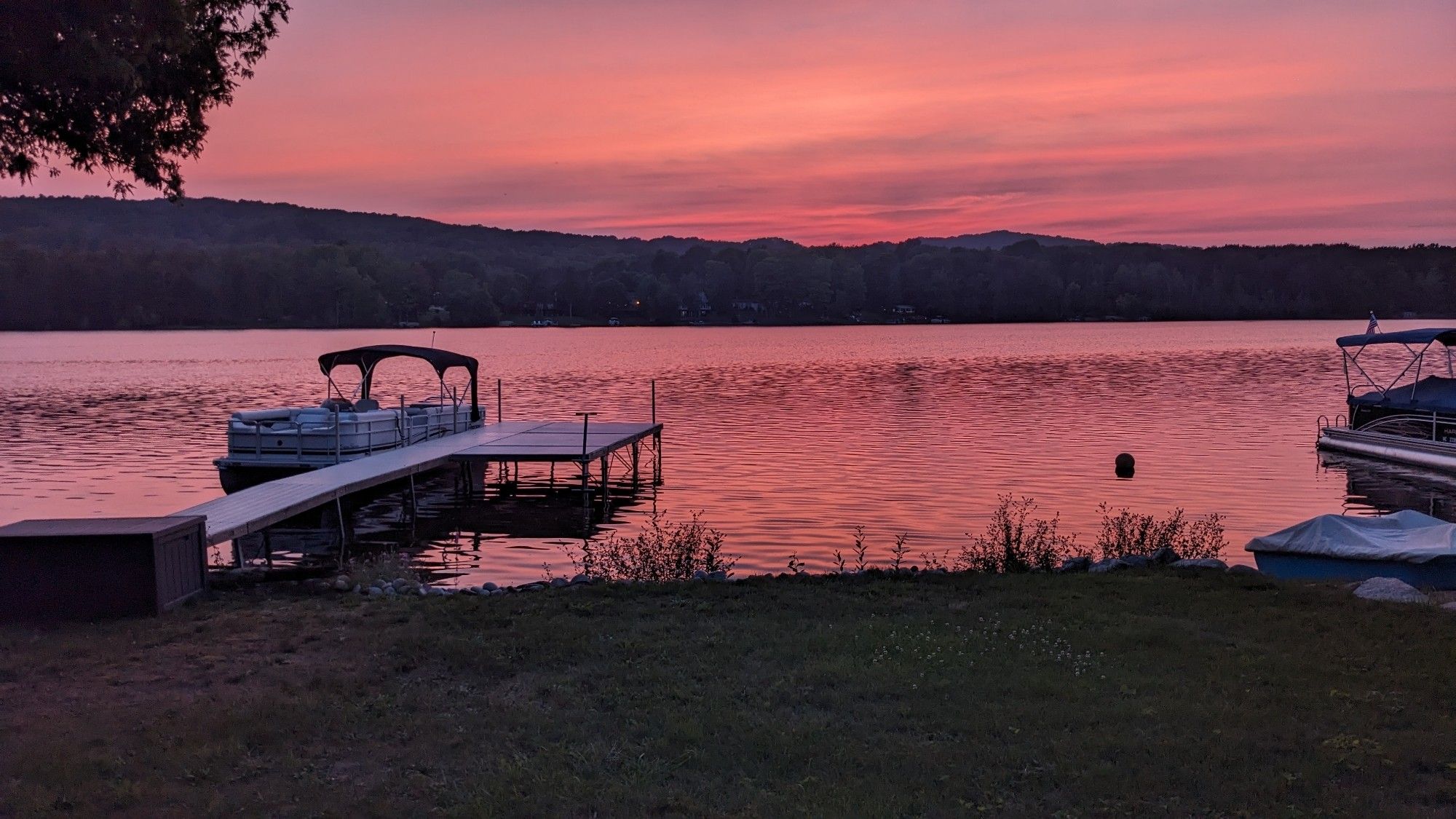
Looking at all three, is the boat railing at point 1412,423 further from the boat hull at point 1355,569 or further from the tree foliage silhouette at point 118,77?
the tree foliage silhouette at point 118,77

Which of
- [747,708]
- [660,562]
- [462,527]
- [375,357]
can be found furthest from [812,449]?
[747,708]

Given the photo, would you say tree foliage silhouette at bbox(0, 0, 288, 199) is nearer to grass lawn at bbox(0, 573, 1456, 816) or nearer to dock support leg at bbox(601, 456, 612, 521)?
grass lawn at bbox(0, 573, 1456, 816)

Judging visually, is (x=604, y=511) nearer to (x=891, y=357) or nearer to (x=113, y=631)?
(x=113, y=631)

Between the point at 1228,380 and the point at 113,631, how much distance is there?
66.8m

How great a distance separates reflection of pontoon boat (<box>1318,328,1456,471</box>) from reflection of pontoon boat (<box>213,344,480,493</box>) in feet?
91.5

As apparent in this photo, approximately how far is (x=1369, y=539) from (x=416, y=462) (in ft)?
65.2

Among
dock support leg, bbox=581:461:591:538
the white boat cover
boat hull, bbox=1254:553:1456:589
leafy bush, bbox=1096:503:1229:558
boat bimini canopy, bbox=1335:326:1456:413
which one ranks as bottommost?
dock support leg, bbox=581:461:591:538

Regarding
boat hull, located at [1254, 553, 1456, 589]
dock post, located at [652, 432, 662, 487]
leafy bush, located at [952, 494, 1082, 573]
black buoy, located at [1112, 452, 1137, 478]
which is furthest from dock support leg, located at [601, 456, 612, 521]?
boat hull, located at [1254, 553, 1456, 589]

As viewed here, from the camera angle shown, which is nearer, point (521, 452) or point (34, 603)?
point (34, 603)

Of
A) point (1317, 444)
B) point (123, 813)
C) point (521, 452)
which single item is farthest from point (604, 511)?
point (1317, 444)

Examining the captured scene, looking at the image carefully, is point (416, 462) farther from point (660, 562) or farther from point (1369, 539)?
point (1369, 539)

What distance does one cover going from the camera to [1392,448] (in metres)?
33.1

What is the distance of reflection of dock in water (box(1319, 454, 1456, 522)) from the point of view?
25.8m

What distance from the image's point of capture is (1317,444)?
3588 cm
